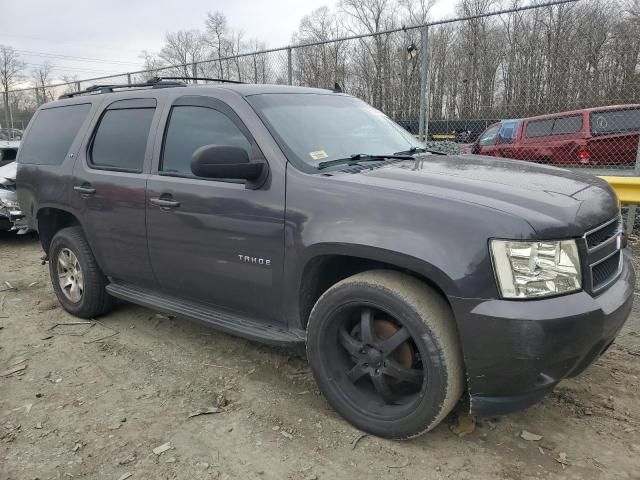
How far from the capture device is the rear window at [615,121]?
309 inches

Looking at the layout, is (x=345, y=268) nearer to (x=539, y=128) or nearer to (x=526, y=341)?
(x=526, y=341)

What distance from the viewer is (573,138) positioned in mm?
9750

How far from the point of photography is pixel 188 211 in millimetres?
3277

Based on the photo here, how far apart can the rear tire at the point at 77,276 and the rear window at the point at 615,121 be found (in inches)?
300

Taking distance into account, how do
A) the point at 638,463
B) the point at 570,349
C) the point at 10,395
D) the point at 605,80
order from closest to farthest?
the point at 570,349 → the point at 638,463 → the point at 10,395 → the point at 605,80

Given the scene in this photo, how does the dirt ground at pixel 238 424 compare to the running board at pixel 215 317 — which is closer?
the dirt ground at pixel 238 424

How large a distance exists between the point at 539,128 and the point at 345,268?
9.07 metres

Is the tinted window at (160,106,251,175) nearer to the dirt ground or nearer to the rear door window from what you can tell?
the dirt ground

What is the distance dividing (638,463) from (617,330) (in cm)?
64

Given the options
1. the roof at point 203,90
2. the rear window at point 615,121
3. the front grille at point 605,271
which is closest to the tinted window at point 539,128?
the rear window at point 615,121

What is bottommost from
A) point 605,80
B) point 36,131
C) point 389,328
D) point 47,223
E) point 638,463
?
point 638,463

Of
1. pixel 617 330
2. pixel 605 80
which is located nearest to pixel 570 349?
pixel 617 330

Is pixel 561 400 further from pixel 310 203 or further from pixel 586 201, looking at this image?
pixel 310 203

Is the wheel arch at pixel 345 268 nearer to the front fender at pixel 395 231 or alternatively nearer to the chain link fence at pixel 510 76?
the front fender at pixel 395 231
